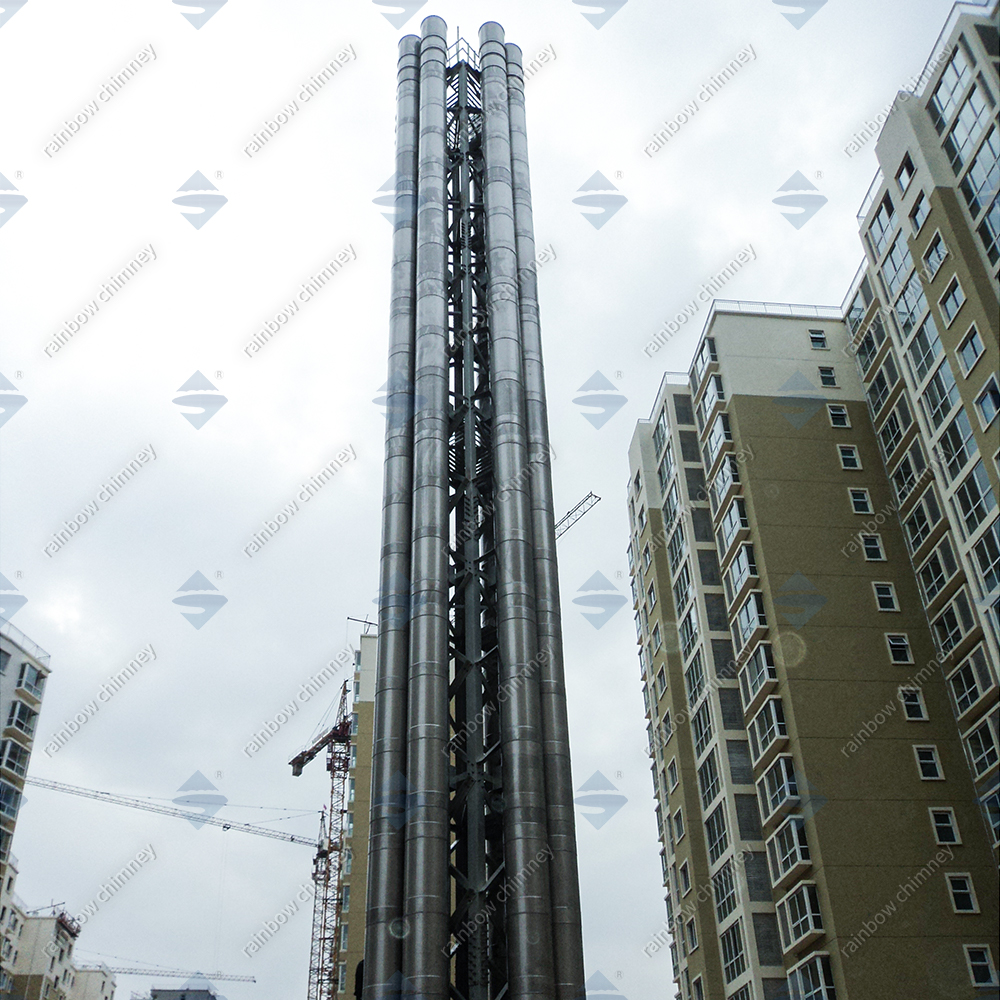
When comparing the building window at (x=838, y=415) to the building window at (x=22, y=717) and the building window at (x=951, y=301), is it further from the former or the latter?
the building window at (x=22, y=717)

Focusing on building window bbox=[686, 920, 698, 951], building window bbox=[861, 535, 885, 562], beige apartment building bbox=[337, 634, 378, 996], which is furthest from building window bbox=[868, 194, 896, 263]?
beige apartment building bbox=[337, 634, 378, 996]

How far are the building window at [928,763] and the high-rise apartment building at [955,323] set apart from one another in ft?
4.71

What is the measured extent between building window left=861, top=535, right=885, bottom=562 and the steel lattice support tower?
17689 millimetres

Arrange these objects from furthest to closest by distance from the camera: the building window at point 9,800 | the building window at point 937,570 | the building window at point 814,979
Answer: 1. the building window at point 9,800
2. the building window at point 937,570
3. the building window at point 814,979

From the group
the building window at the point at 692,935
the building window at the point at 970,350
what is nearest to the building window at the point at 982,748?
the building window at the point at 970,350

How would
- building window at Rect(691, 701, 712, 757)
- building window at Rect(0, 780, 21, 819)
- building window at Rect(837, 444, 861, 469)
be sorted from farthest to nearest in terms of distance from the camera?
building window at Rect(0, 780, 21, 819)
building window at Rect(691, 701, 712, 757)
building window at Rect(837, 444, 861, 469)

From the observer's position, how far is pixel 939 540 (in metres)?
52.3

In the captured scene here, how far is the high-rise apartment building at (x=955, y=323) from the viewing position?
4241cm

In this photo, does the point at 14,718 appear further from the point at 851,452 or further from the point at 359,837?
the point at 851,452

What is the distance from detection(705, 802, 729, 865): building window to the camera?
55875 mm

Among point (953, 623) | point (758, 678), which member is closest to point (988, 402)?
point (953, 623)

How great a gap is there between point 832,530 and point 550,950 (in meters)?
27.5

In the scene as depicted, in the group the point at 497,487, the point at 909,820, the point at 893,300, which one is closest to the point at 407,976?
the point at 497,487

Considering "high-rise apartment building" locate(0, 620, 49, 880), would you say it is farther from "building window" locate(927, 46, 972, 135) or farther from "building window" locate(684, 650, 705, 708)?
"building window" locate(927, 46, 972, 135)
